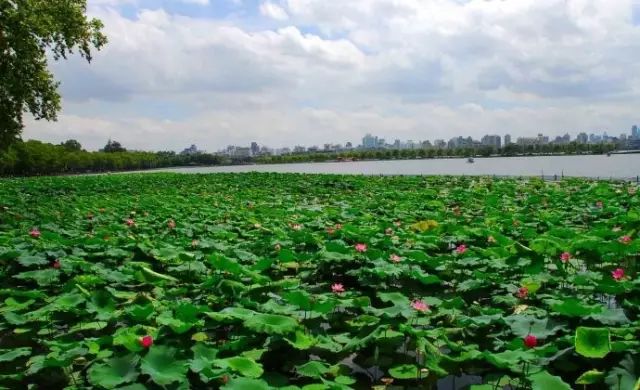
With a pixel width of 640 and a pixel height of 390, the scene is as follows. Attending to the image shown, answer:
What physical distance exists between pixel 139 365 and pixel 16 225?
21.6ft

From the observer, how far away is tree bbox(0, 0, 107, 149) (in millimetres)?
11492

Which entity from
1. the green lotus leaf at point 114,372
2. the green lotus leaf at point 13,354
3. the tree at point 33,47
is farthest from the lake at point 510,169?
the green lotus leaf at point 13,354

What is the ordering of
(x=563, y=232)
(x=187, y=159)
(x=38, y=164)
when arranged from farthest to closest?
(x=187, y=159) < (x=38, y=164) < (x=563, y=232)

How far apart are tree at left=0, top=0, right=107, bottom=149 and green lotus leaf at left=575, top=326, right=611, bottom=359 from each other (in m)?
12.4

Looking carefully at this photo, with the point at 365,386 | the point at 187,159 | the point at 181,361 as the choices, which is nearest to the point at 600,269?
the point at 365,386

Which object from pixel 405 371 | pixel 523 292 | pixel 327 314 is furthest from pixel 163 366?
pixel 523 292

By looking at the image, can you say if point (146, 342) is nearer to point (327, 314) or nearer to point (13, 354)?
point (13, 354)

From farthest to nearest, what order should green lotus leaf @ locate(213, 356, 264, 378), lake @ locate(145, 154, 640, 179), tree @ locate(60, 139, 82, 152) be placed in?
tree @ locate(60, 139, 82, 152)
lake @ locate(145, 154, 640, 179)
green lotus leaf @ locate(213, 356, 264, 378)

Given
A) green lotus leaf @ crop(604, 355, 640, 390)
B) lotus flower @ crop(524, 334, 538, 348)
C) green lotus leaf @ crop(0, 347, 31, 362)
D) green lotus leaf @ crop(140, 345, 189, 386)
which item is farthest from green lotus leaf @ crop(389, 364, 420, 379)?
green lotus leaf @ crop(0, 347, 31, 362)

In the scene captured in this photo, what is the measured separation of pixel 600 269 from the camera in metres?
4.58

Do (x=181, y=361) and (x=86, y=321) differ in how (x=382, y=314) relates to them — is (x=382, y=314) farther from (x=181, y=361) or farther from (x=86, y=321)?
(x=86, y=321)

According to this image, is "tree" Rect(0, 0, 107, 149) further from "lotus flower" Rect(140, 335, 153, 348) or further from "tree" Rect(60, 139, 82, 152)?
"tree" Rect(60, 139, 82, 152)

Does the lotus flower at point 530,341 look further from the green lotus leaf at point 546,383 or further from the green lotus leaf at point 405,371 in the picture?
the green lotus leaf at point 405,371

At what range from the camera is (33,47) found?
12.1 metres
